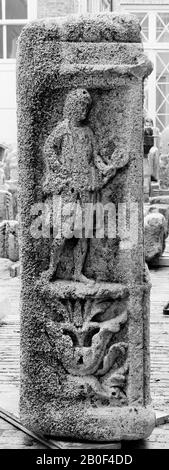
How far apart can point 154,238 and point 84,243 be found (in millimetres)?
7138

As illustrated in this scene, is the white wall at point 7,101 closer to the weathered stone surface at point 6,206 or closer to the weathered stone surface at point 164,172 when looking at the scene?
the weathered stone surface at point 164,172

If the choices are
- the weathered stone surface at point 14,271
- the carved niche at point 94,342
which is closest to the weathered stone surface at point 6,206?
the weathered stone surface at point 14,271

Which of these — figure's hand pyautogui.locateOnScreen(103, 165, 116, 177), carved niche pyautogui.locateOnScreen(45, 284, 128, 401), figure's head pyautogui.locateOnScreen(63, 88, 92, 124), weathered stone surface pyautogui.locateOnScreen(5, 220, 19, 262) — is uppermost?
figure's head pyautogui.locateOnScreen(63, 88, 92, 124)

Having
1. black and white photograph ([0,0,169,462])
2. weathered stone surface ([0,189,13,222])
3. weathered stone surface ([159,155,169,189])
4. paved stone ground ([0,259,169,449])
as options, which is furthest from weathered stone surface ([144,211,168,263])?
weathered stone surface ([159,155,169,189])

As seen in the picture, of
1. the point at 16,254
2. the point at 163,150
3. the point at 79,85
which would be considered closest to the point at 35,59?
the point at 79,85

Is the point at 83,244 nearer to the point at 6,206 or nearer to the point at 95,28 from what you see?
the point at 95,28

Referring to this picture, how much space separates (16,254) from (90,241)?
741 cm

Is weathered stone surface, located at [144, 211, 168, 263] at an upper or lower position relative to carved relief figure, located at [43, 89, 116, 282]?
lower

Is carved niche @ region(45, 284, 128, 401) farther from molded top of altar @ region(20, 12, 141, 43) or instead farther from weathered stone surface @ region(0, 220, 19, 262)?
weathered stone surface @ region(0, 220, 19, 262)

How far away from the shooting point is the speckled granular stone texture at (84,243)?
454 cm

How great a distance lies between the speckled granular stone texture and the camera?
4.54 meters

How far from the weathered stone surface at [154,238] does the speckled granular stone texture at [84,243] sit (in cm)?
688

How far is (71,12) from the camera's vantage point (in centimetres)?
2427
